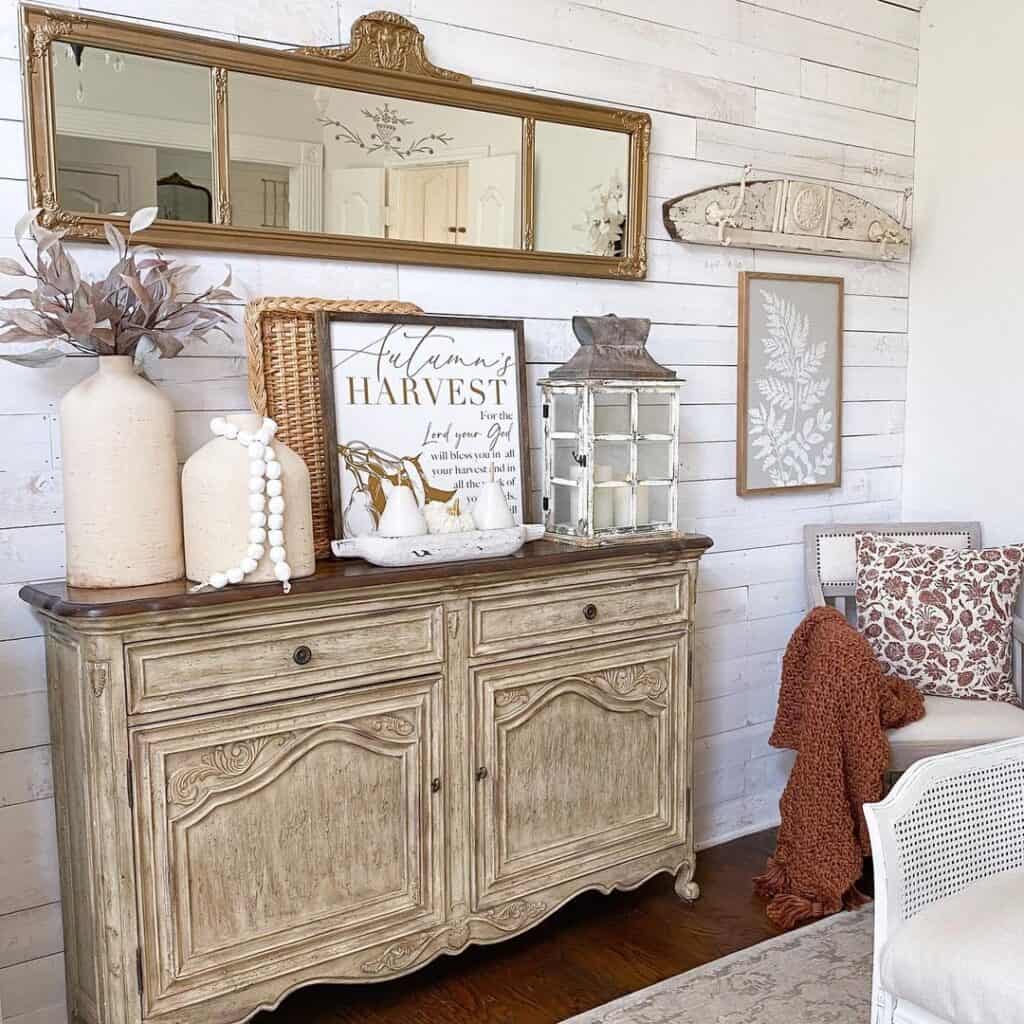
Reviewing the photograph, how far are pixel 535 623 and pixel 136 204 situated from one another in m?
1.15

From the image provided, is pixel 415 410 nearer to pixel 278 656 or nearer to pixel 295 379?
pixel 295 379

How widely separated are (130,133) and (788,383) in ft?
6.36

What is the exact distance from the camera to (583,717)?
245 cm

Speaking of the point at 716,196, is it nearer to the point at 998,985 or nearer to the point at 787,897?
the point at 787,897

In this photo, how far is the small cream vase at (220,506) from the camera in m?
1.94

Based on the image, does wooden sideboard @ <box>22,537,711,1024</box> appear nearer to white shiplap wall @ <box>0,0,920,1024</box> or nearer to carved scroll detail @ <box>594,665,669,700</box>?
carved scroll detail @ <box>594,665,669,700</box>

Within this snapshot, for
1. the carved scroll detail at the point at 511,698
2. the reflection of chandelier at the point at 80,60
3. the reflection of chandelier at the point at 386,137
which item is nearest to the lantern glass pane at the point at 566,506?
the carved scroll detail at the point at 511,698

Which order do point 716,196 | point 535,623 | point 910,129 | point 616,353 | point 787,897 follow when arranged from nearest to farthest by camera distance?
1. point 535,623
2. point 616,353
3. point 787,897
4. point 716,196
5. point 910,129

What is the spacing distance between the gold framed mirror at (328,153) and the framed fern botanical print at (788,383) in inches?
19.3

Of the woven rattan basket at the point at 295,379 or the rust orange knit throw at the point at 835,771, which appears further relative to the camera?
the rust orange knit throw at the point at 835,771

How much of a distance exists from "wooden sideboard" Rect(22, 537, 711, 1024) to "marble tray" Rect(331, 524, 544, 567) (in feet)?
0.13

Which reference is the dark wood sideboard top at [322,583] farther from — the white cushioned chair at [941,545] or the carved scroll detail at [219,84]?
the carved scroll detail at [219,84]

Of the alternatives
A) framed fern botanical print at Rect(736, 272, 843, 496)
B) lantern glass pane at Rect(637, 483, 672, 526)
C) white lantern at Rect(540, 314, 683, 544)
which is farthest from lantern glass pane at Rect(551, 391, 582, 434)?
framed fern botanical print at Rect(736, 272, 843, 496)

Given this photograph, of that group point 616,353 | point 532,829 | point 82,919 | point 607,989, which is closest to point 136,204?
point 616,353
